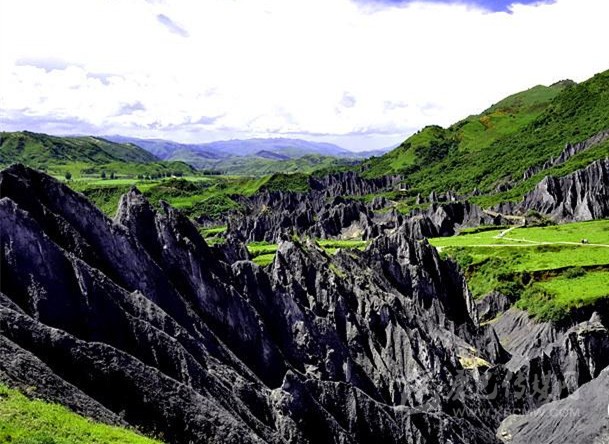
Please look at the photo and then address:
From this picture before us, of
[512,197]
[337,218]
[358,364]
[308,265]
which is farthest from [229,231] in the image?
[358,364]

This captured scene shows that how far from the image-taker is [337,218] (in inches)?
6732

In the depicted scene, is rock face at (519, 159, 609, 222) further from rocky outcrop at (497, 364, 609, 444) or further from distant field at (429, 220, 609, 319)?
rocky outcrop at (497, 364, 609, 444)

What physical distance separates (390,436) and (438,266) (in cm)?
5142

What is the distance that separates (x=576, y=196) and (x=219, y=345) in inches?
5624

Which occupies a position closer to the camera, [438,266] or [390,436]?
[390,436]

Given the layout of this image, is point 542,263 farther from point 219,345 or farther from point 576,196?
point 219,345

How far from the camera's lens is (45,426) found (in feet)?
69.0

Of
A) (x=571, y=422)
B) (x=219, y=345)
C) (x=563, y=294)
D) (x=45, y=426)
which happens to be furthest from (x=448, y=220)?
(x=45, y=426)

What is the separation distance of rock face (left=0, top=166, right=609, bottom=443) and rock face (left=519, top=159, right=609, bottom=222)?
9625 centimetres

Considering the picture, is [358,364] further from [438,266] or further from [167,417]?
[438,266]

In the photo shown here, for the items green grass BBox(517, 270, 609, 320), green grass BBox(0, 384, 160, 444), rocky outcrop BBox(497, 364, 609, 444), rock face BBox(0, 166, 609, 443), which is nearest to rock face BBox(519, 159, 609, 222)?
green grass BBox(517, 270, 609, 320)

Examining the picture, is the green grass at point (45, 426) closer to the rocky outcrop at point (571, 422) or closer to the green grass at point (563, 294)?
the rocky outcrop at point (571, 422)

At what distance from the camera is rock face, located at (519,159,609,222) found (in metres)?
146

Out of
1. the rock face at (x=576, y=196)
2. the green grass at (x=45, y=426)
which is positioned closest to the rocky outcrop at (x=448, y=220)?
the rock face at (x=576, y=196)
